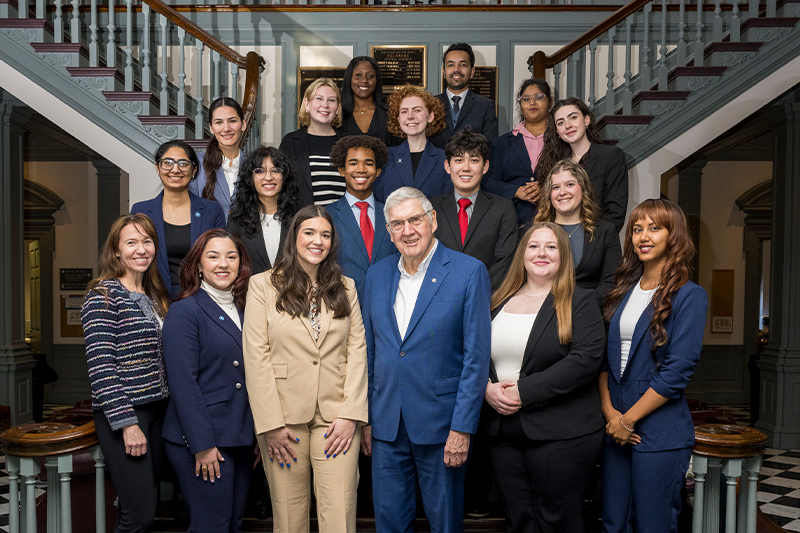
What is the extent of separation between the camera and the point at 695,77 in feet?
15.7

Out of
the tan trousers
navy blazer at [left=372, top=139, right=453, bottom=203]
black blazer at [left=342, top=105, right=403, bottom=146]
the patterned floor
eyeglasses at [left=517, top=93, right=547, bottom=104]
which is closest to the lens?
the tan trousers

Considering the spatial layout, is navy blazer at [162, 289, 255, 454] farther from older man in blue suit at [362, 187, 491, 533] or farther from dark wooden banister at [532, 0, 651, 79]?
dark wooden banister at [532, 0, 651, 79]

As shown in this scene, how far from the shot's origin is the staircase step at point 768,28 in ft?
15.5

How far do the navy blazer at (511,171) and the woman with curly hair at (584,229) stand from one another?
1.84 ft

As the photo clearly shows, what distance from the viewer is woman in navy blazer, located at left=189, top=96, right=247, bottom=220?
134 inches

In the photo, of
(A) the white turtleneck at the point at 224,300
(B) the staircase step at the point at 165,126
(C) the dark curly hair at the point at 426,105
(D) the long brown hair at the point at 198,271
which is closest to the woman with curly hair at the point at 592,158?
(C) the dark curly hair at the point at 426,105

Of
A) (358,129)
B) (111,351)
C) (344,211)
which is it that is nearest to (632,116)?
(358,129)

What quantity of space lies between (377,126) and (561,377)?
213 centimetres

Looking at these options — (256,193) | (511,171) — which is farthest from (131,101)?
(511,171)

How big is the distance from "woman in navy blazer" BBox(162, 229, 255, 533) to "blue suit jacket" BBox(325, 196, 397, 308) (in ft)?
1.76

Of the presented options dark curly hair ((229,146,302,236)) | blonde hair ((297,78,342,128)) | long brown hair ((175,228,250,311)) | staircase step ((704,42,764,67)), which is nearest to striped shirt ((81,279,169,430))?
long brown hair ((175,228,250,311))

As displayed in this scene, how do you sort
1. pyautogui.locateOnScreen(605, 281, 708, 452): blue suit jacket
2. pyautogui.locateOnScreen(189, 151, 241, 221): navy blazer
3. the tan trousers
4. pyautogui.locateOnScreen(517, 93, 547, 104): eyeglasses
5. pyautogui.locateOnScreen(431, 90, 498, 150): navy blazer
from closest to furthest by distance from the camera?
1. pyautogui.locateOnScreen(605, 281, 708, 452): blue suit jacket
2. the tan trousers
3. pyautogui.locateOnScreen(189, 151, 241, 221): navy blazer
4. pyautogui.locateOnScreen(517, 93, 547, 104): eyeglasses
5. pyautogui.locateOnScreen(431, 90, 498, 150): navy blazer

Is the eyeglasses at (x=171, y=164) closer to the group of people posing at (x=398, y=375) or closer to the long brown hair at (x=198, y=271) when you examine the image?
the group of people posing at (x=398, y=375)

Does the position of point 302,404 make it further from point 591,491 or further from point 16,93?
point 16,93
